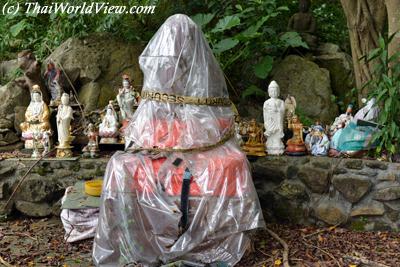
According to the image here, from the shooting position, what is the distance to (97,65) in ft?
17.8

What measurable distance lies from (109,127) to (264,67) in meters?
1.92

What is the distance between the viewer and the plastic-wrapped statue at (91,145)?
15.5ft

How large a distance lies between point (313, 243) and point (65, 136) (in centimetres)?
266

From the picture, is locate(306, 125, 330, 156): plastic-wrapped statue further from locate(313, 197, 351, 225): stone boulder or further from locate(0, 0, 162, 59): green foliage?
locate(0, 0, 162, 59): green foliage

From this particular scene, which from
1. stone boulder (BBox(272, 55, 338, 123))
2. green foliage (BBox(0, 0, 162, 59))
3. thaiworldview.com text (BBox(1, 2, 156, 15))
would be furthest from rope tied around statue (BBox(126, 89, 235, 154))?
thaiworldview.com text (BBox(1, 2, 156, 15))

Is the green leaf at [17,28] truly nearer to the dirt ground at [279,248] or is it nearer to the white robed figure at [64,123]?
the white robed figure at [64,123]

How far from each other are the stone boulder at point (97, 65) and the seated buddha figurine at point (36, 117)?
1.77 feet

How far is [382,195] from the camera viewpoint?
4.06m

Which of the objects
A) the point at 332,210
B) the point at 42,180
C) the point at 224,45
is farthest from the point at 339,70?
the point at 42,180

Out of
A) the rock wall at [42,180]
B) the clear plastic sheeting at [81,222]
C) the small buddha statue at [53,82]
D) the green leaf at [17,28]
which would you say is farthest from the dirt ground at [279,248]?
the green leaf at [17,28]

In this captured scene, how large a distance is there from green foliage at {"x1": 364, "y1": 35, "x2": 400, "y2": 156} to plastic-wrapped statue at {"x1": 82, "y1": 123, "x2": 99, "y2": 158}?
272 cm

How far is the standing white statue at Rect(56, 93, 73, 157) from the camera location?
4.71 metres

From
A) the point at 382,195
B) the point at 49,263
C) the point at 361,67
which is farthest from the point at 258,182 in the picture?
the point at 49,263

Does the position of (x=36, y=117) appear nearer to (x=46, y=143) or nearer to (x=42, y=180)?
(x=46, y=143)
